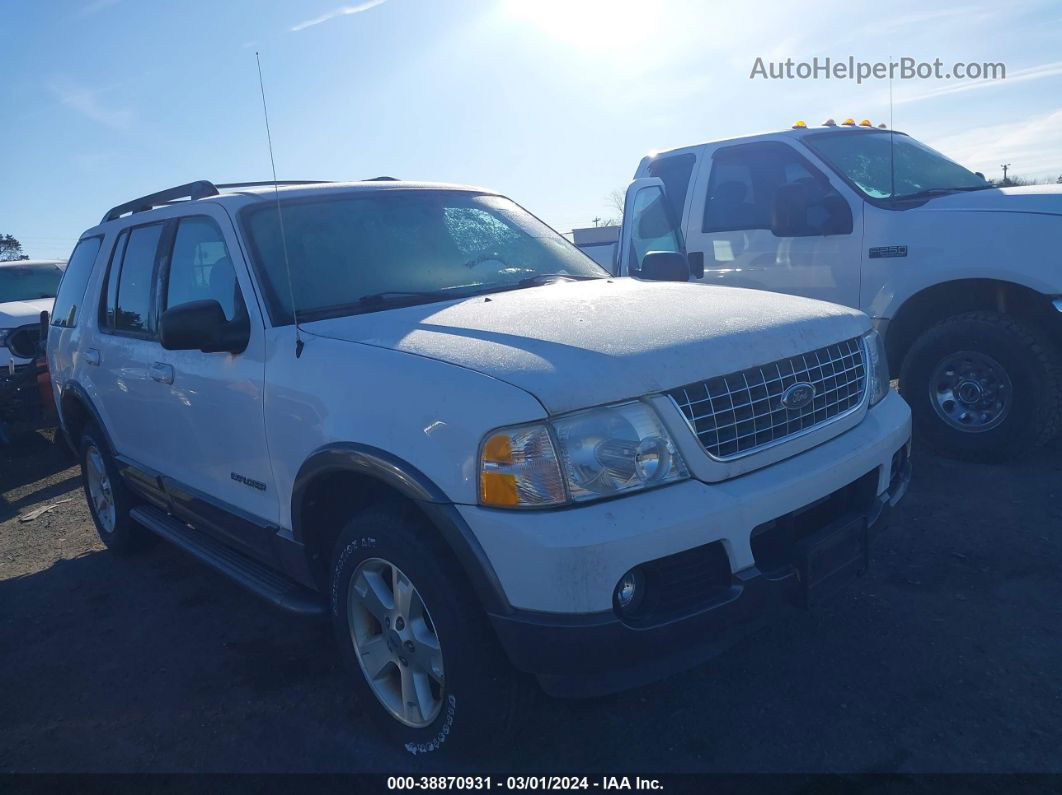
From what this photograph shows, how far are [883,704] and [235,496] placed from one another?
2.61 meters

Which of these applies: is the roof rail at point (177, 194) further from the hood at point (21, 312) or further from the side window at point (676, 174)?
the hood at point (21, 312)

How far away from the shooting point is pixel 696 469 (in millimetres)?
2400

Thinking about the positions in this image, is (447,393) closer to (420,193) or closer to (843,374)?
(843,374)

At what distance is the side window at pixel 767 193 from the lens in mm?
5504

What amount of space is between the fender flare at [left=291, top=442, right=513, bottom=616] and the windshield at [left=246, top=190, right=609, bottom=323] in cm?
78

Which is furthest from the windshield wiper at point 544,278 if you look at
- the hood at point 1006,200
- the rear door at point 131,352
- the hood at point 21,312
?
the hood at point 21,312

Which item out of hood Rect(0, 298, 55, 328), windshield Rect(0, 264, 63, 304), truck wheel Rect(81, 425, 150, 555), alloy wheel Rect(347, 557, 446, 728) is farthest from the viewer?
windshield Rect(0, 264, 63, 304)

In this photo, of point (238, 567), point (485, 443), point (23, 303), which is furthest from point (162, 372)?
point (23, 303)

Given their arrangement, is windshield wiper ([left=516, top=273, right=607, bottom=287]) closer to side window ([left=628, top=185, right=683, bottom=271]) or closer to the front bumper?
the front bumper

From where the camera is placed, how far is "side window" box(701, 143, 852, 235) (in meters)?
5.50

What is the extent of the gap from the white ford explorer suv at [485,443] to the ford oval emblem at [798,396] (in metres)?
0.03

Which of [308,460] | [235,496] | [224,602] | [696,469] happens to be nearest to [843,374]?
[696,469]

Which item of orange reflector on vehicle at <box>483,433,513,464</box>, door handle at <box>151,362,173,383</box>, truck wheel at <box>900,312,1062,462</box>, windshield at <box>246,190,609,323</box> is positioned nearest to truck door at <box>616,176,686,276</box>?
Result: truck wheel at <box>900,312,1062,462</box>

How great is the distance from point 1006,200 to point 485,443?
426cm
